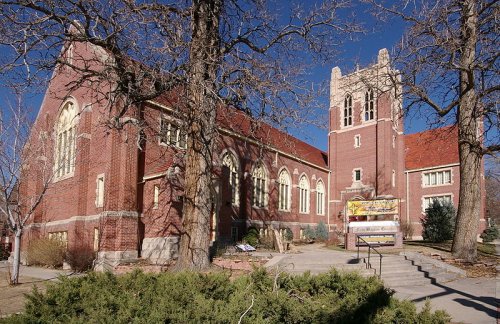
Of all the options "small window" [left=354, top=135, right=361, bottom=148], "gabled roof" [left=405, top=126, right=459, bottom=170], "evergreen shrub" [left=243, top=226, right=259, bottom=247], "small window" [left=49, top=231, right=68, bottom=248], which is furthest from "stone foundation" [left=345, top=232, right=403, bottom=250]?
"gabled roof" [left=405, top=126, right=459, bottom=170]

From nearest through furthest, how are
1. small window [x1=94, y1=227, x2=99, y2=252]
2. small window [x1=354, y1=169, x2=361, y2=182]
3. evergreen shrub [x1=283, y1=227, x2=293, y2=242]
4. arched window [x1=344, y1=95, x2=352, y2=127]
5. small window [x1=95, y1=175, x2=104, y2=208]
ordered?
small window [x1=94, y1=227, x2=99, y2=252], small window [x1=95, y1=175, x2=104, y2=208], evergreen shrub [x1=283, y1=227, x2=293, y2=242], small window [x1=354, y1=169, x2=361, y2=182], arched window [x1=344, y1=95, x2=352, y2=127]

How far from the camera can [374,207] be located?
22.0 meters

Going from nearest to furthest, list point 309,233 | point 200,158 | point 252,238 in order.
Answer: point 200,158 < point 252,238 < point 309,233

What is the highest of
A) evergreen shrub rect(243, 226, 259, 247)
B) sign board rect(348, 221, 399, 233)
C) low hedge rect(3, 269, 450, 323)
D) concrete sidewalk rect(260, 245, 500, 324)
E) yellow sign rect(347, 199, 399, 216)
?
yellow sign rect(347, 199, 399, 216)

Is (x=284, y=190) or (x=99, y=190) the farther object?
(x=284, y=190)

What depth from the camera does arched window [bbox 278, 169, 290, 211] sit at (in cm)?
3328

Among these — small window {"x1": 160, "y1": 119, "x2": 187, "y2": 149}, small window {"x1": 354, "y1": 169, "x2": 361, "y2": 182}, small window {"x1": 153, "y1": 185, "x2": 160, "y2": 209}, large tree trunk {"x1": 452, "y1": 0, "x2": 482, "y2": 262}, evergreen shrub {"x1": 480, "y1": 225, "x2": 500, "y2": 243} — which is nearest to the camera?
small window {"x1": 160, "y1": 119, "x2": 187, "y2": 149}

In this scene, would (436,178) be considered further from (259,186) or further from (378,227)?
(378,227)

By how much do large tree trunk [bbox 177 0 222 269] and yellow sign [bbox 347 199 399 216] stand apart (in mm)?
12226

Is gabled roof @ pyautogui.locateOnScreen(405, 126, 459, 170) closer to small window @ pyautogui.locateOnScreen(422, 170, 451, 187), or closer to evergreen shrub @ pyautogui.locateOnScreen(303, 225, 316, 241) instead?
small window @ pyautogui.locateOnScreen(422, 170, 451, 187)

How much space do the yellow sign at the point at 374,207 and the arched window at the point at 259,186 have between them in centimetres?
866

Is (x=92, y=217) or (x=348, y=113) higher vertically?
(x=348, y=113)

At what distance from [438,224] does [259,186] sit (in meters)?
12.0

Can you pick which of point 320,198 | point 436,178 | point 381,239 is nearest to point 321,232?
point 320,198
